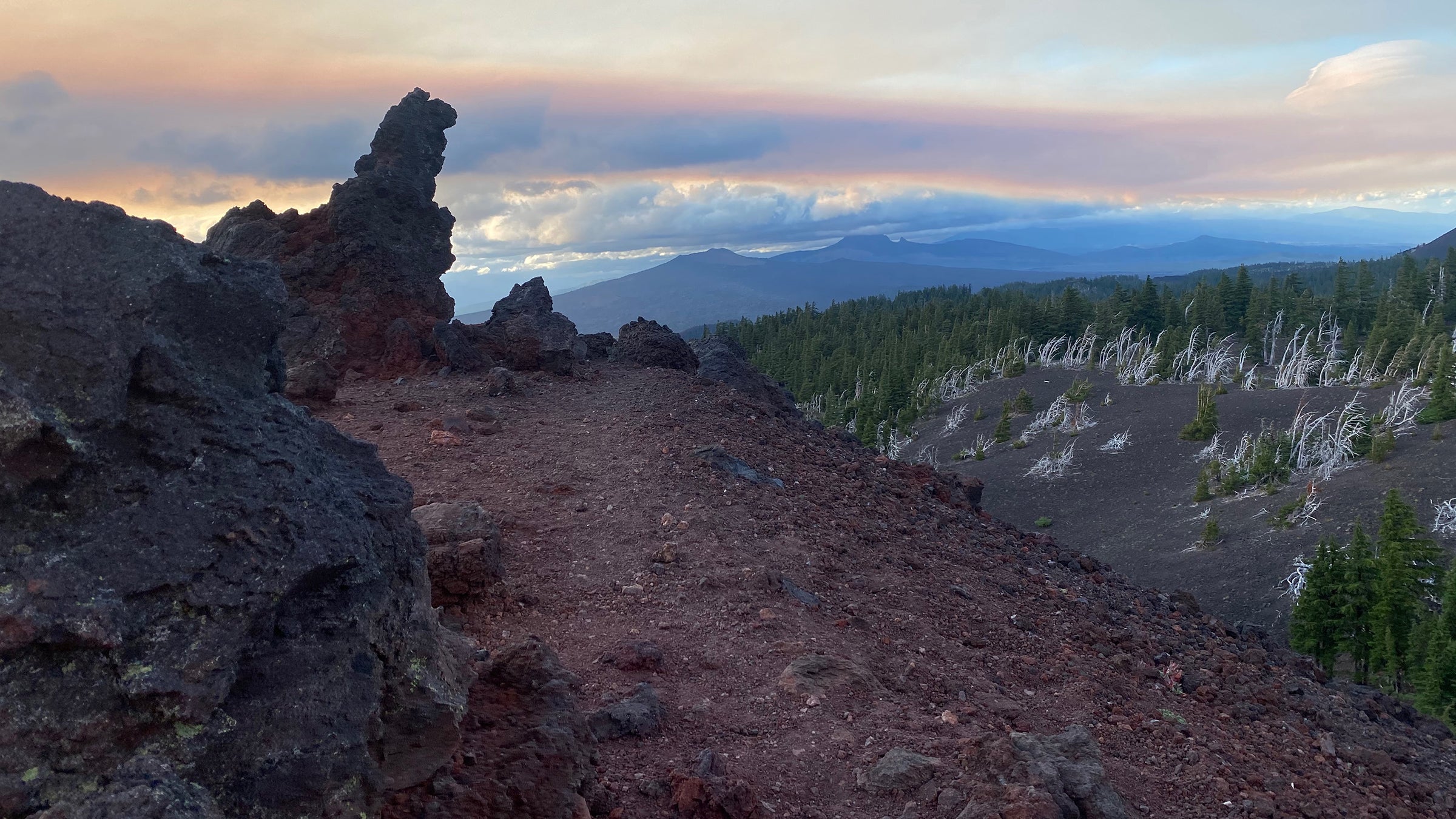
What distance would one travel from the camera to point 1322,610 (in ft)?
60.3

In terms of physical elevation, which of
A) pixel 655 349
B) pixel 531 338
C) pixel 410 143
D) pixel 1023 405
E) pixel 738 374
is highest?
pixel 410 143

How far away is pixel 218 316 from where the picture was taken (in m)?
3.76

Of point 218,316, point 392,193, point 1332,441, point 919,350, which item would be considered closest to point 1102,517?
point 1332,441

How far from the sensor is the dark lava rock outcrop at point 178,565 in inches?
109

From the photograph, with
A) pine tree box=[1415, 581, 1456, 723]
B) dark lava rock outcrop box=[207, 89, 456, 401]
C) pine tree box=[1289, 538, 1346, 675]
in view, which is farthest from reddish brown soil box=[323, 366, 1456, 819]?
pine tree box=[1289, 538, 1346, 675]

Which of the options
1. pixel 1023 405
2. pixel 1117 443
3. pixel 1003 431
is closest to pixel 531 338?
pixel 1117 443

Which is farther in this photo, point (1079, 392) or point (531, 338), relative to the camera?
point (1079, 392)

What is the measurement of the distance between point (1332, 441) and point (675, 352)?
78.2 ft

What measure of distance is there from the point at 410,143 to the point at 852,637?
1365cm

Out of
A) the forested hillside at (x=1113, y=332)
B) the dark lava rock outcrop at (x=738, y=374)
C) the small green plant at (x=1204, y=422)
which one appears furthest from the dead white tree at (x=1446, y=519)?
the forested hillside at (x=1113, y=332)

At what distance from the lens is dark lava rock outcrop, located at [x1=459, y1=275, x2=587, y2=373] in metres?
16.4

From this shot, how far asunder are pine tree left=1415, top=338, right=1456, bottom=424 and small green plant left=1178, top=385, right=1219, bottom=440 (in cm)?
675

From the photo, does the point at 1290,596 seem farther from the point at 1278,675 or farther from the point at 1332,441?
the point at 1278,675

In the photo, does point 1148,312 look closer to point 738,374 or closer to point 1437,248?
point 738,374
